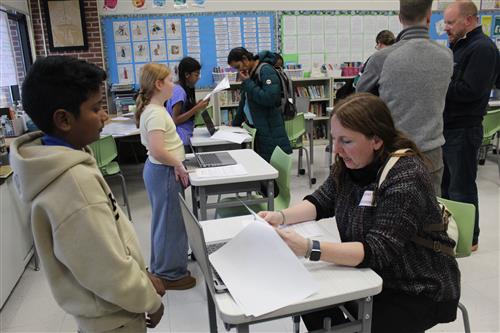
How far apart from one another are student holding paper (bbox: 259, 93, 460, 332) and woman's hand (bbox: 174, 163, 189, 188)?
118 cm

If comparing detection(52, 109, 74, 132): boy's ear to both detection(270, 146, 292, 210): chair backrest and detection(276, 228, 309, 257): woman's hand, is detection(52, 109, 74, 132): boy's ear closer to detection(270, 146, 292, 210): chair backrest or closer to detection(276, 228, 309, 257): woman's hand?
detection(276, 228, 309, 257): woman's hand

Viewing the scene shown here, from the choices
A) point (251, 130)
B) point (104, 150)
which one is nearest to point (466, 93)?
point (251, 130)

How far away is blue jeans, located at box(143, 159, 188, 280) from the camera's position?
8.21ft

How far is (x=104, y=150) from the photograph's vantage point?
3.85 meters

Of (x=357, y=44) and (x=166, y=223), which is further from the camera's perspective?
(x=357, y=44)

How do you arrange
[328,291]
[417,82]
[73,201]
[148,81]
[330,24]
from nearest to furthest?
[73,201]
[328,291]
[417,82]
[148,81]
[330,24]

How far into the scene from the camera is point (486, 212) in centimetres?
385

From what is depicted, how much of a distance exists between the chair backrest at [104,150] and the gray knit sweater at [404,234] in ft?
9.47

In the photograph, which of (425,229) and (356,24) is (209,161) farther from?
(356,24)

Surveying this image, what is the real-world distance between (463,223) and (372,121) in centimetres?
68

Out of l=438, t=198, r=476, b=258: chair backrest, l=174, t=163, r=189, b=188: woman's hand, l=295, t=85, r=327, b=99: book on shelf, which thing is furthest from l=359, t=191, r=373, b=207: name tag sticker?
l=295, t=85, r=327, b=99: book on shelf

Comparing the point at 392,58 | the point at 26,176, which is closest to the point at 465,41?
the point at 392,58

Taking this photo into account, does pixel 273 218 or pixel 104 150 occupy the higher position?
pixel 273 218

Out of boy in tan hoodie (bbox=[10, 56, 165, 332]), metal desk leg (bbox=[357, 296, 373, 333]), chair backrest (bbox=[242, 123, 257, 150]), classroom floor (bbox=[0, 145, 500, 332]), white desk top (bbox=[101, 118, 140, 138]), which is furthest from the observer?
white desk top (bbox=[101, 118, 140, 138])
